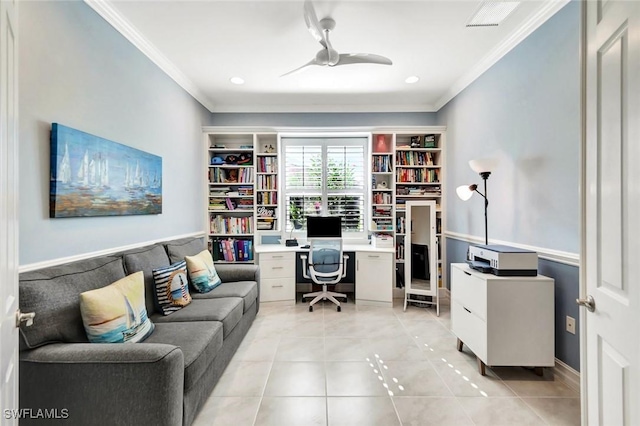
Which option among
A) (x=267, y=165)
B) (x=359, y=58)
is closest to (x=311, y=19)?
(x=359, y=58)

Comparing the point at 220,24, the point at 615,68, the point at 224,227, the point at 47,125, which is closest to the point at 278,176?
the point at 224,227

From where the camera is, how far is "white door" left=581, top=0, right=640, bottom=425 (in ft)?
2.83

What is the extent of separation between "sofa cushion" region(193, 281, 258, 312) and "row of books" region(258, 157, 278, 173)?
1769 millimetres

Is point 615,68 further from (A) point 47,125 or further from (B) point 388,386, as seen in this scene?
(A) point 47,125

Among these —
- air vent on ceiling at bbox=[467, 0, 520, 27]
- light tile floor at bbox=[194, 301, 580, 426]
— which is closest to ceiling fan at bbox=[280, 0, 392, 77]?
air vent on ceiling at bbox=[467, 0, 520, 27]

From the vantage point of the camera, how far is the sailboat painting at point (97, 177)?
1670mm

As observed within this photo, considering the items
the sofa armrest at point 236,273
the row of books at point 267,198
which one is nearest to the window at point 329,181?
the row of books at point 267,198

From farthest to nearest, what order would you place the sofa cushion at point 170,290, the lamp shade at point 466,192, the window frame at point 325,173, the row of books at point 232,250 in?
1. the window frame at point 325,173
2. the row of books at point 232,250
3. the lamp shade at point 466,192
4. the sofa cushion at point 170,290

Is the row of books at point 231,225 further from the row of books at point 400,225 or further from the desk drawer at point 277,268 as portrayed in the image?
the row of books at point 400,225

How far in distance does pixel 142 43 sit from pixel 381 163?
309 centimetres

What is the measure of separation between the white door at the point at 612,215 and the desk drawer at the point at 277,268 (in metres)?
2.99

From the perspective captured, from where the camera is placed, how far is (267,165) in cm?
411

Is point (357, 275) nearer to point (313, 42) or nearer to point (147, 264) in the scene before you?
point (147, 264)
